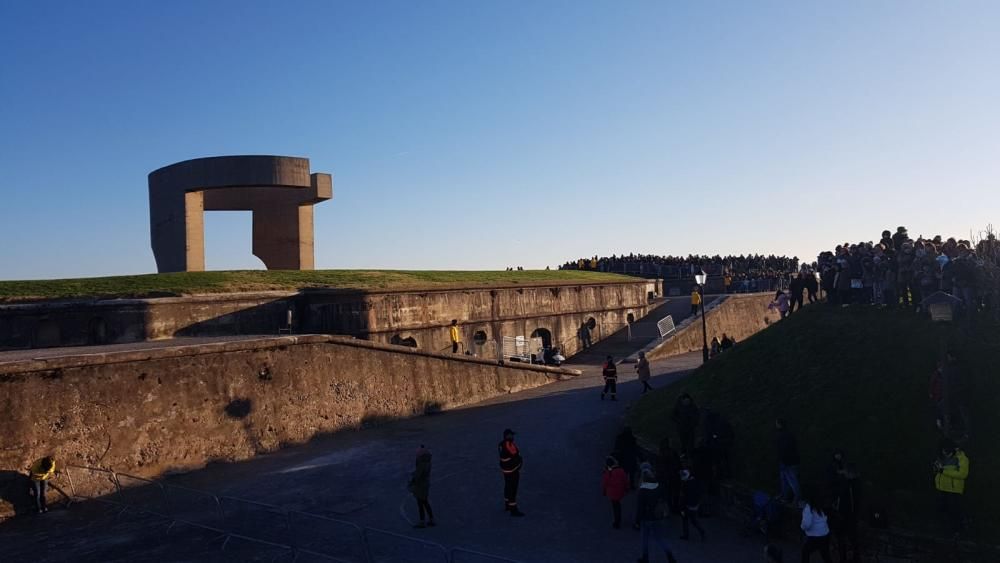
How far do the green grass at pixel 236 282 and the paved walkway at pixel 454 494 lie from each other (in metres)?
7.94

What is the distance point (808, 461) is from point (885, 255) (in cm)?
612

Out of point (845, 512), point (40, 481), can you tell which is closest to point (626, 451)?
point (845, 512)

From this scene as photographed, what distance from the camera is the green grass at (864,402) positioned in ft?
34.8

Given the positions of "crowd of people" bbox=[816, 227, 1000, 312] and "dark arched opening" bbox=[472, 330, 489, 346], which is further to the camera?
"dark arched opening" bbox=[472, 330, 489, 346]

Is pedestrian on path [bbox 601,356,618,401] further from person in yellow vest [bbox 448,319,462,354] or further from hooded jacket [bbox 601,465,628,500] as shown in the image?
hooded jacket [bbox 601,465,628,500]

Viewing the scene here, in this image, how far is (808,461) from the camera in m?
11.8

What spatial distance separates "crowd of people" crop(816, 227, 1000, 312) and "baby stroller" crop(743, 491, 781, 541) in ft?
19.0

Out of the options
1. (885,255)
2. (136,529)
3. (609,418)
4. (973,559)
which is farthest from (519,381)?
(973,559)

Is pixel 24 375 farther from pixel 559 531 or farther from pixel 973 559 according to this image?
pixel 973 559

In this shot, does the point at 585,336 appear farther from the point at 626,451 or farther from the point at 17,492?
the point at 17,492

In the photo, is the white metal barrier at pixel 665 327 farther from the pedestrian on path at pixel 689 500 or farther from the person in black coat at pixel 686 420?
the pedestrian on path at pixel 689 500

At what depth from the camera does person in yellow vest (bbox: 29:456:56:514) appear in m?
12.9

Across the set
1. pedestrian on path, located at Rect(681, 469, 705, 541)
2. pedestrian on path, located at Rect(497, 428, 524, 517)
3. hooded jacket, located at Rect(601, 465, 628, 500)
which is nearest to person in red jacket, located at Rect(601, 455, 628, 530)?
hooded jacket, located at Rect(601, 465, 628, 500)

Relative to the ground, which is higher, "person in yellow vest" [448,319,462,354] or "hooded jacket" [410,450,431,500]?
"person in yellow vest" [448,319,462,354]
